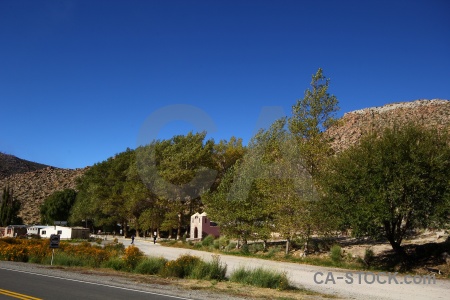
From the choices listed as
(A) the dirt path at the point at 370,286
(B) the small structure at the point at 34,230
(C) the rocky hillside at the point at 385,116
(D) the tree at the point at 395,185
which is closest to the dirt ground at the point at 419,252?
(D) the tree at the point at 395,185

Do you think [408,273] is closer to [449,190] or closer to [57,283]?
[449,190]

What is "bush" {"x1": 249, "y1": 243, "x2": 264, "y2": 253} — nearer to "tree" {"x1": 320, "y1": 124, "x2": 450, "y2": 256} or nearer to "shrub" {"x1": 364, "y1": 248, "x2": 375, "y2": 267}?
"shrub" {"x1": 364, "y1": 248, "x2": 375, "y2": 267}

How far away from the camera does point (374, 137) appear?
26.9 metres

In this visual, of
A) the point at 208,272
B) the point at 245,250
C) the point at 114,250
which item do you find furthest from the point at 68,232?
the point at 208,272

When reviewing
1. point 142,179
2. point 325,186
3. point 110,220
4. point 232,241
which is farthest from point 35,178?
point 325,186

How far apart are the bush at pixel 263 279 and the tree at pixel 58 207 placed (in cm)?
7341

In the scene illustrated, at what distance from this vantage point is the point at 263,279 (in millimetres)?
16500

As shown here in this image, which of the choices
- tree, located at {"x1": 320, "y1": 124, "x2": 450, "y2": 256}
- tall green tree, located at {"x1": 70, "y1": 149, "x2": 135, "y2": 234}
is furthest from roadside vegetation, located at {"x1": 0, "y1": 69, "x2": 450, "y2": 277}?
tall green tree, located at {"x1": 70, "y1": 149, "x2": 135, "y2": 234}

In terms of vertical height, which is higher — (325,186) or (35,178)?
(35,178)

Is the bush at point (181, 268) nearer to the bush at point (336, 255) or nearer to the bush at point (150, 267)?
the bush at point (150, 267)

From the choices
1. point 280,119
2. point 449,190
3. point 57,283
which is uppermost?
point 280,119

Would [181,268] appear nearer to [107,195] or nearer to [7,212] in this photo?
[107,195]

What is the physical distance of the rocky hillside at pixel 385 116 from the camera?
6694 cm

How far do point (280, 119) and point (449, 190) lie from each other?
52.6 ft
